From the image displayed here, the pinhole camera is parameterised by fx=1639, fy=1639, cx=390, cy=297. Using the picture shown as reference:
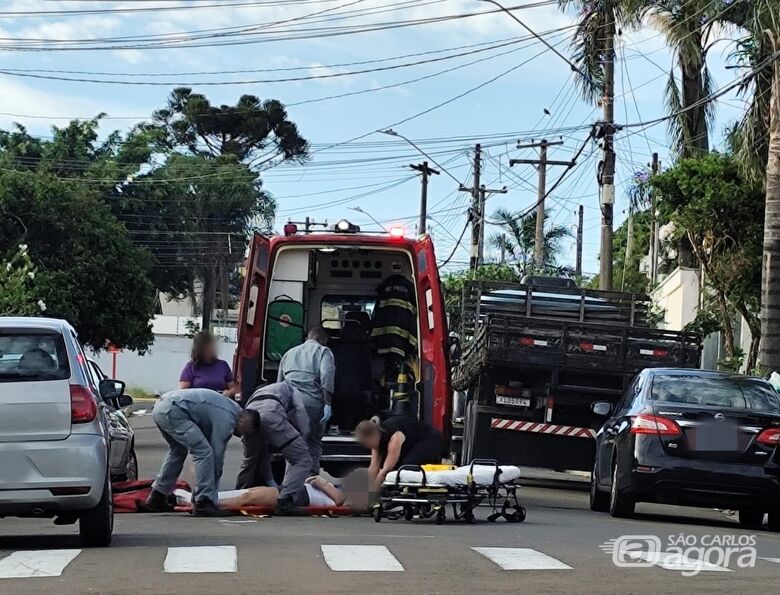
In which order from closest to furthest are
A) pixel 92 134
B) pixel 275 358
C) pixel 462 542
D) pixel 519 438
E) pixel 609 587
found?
pixel 609 587 < pixel 462 542 < pixel 275 358 < pixel 519 438 < pixel 92 134

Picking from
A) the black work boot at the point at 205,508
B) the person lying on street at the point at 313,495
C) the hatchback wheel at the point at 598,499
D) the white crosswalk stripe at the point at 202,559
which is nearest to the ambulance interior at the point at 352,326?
the person lying on street at the point at 313,495

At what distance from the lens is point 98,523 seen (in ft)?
36.6

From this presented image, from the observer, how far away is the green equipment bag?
16.5 metres

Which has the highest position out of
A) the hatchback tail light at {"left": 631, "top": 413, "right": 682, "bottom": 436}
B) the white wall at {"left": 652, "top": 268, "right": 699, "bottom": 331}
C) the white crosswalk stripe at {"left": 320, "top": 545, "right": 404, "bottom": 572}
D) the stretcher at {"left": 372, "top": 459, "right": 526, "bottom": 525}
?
the white wall at {"left": 652, "top": 268, "right": 699, "bottom": 331}

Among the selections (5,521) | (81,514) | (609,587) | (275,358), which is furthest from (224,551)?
(275,358)

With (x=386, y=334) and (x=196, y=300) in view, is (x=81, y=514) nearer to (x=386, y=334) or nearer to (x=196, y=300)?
(x=386, y=334)

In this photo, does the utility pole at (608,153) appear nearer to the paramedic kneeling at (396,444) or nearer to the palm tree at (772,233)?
the palm tree at (772,233)

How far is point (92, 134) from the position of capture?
210 feet

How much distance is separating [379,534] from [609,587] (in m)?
3.52

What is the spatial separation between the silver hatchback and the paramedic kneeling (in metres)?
3.72

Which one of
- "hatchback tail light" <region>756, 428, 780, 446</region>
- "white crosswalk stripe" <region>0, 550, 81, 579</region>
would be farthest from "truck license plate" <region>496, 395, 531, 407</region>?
"white crosswalk stripe" <region>0, 550, 81, 579</region>

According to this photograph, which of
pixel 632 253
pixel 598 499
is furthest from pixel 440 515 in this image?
pixel 632 253

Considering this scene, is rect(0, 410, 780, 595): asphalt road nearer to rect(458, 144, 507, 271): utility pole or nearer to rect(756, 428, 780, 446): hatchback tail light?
rect(756, 428, 780, 446): hatchback tail light

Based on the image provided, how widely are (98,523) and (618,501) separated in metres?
5.44
